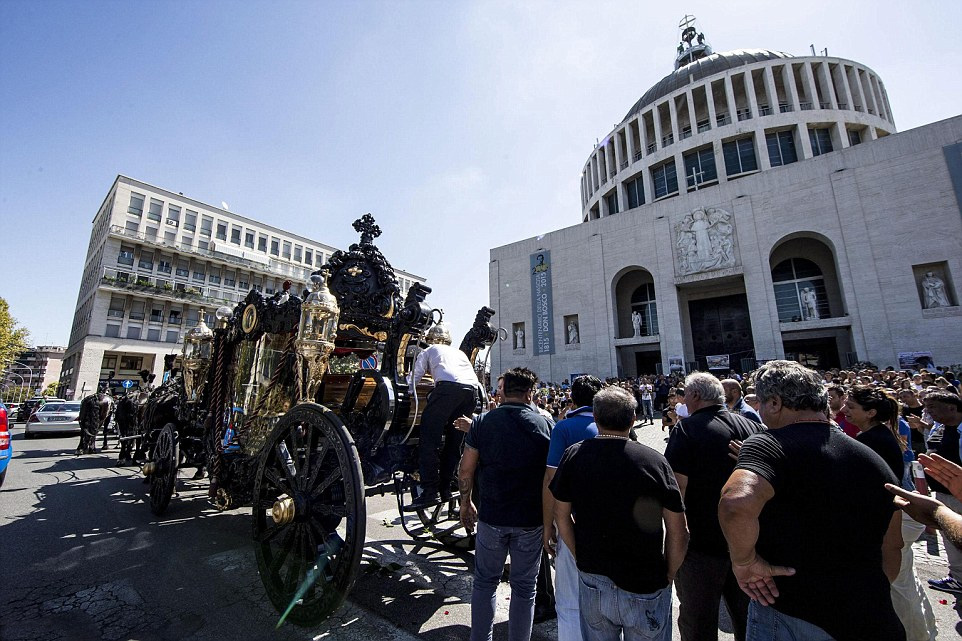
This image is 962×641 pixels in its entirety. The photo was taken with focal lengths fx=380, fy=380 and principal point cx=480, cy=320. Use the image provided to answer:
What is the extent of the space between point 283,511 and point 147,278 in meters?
41.8

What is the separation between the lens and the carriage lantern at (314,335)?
3762 millimetres

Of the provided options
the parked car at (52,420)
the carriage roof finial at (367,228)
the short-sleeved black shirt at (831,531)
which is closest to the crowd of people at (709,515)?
the short-sleeved black shirt at (831,531)

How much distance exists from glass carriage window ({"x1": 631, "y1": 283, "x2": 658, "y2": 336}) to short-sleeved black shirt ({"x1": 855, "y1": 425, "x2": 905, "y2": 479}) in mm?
27043

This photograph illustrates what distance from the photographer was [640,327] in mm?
29359

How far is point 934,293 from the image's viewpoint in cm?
2005

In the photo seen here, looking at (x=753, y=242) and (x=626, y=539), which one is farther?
(x=753, y=242)

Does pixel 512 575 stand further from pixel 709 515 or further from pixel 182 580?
pixel 182 580

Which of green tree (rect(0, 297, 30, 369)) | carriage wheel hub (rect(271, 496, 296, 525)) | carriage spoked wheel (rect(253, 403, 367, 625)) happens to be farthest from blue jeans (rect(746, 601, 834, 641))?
A: green tree (rect(0, 297, 30, 369))

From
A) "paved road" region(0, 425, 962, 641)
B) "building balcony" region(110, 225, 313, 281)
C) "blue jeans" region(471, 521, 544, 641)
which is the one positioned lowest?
"paved road" region(0, 425, 962, 641)

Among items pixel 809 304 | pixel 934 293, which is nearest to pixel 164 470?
pixel 809 304

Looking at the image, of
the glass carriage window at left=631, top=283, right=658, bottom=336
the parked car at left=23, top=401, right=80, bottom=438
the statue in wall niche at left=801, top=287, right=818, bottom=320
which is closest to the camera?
the parked car at left=23, top=401, right=80, bottom=438

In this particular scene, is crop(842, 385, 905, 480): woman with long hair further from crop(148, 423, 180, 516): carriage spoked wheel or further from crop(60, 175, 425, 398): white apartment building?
crop(60, 175, 425, 398): white apartment building

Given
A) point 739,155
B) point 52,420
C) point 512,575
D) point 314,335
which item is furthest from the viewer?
point 739,155

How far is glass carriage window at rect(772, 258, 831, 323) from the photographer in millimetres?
24548
